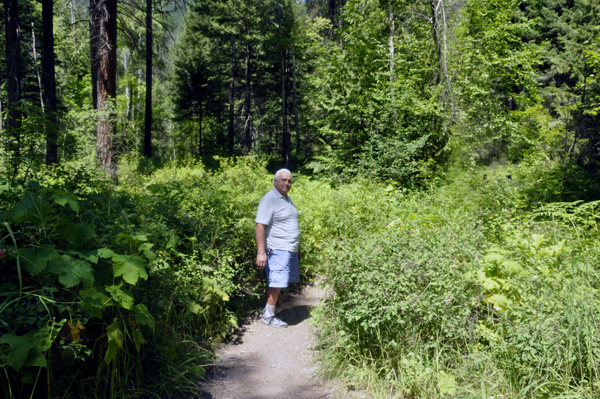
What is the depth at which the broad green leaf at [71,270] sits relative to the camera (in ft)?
7.35

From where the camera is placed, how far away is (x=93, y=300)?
94.3 inches

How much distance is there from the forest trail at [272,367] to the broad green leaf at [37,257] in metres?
1.82

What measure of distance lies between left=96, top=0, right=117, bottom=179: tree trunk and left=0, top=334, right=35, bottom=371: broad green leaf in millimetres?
8408

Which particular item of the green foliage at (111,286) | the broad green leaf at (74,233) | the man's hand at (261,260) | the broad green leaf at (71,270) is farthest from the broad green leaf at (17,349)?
the man's hand at (261,260)

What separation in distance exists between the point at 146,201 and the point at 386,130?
27.5ft

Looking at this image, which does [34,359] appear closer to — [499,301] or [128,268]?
[128,268]

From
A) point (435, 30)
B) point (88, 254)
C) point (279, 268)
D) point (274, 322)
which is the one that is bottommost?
point (274, 322)

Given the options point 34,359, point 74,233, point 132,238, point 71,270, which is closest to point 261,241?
point 132,238

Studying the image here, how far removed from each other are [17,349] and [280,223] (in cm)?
305

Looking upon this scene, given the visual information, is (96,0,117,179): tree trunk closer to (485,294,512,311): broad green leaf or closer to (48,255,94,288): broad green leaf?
(48,255,94,288): broad green leaf

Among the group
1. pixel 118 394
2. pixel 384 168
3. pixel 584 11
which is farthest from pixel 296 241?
pixel 584 11

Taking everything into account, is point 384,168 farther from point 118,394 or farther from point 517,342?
point 118,394

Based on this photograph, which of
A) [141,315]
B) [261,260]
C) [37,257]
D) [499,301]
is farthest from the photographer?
[261,260]

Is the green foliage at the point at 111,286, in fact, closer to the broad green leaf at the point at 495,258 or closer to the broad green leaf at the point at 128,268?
the broad green leaf at the point at 128,268
